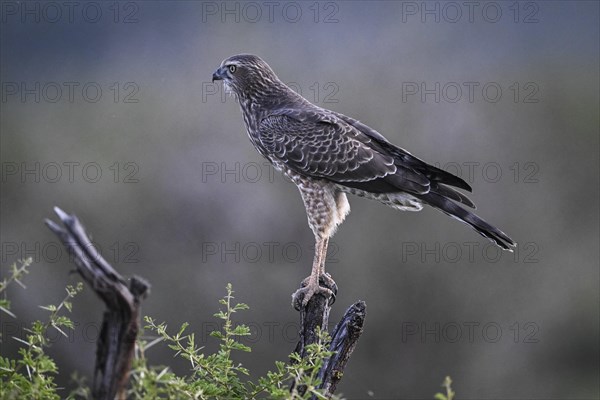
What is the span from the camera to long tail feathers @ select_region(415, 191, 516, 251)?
3.24 meters

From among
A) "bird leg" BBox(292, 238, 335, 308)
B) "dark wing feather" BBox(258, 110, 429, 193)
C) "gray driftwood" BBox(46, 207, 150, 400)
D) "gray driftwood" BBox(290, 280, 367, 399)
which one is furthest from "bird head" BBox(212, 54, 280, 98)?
"gray driftwood" BBox(46, 207, 150, 400)

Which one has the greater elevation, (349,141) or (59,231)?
(349,141)

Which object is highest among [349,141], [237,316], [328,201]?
[349,141]

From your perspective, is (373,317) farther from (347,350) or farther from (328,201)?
(347,350)

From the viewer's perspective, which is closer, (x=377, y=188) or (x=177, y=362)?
(x=377, y=188)

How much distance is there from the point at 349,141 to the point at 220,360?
77.0 inches

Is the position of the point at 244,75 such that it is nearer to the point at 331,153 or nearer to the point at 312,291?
the point at 331,153

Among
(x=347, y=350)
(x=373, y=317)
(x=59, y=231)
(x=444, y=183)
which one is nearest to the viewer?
(x=59, y=231)

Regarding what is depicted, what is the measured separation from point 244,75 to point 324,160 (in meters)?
0.74

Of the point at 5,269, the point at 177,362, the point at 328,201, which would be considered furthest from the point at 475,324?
the point at 5,269

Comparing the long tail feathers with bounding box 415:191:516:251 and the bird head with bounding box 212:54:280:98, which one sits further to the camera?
the bird head with bounding box 212:54:280:98

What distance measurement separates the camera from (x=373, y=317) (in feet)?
23.2

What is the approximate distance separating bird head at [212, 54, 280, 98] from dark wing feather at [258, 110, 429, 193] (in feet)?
0.76

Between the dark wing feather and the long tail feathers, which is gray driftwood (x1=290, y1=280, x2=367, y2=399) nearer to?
the long tail feathers
